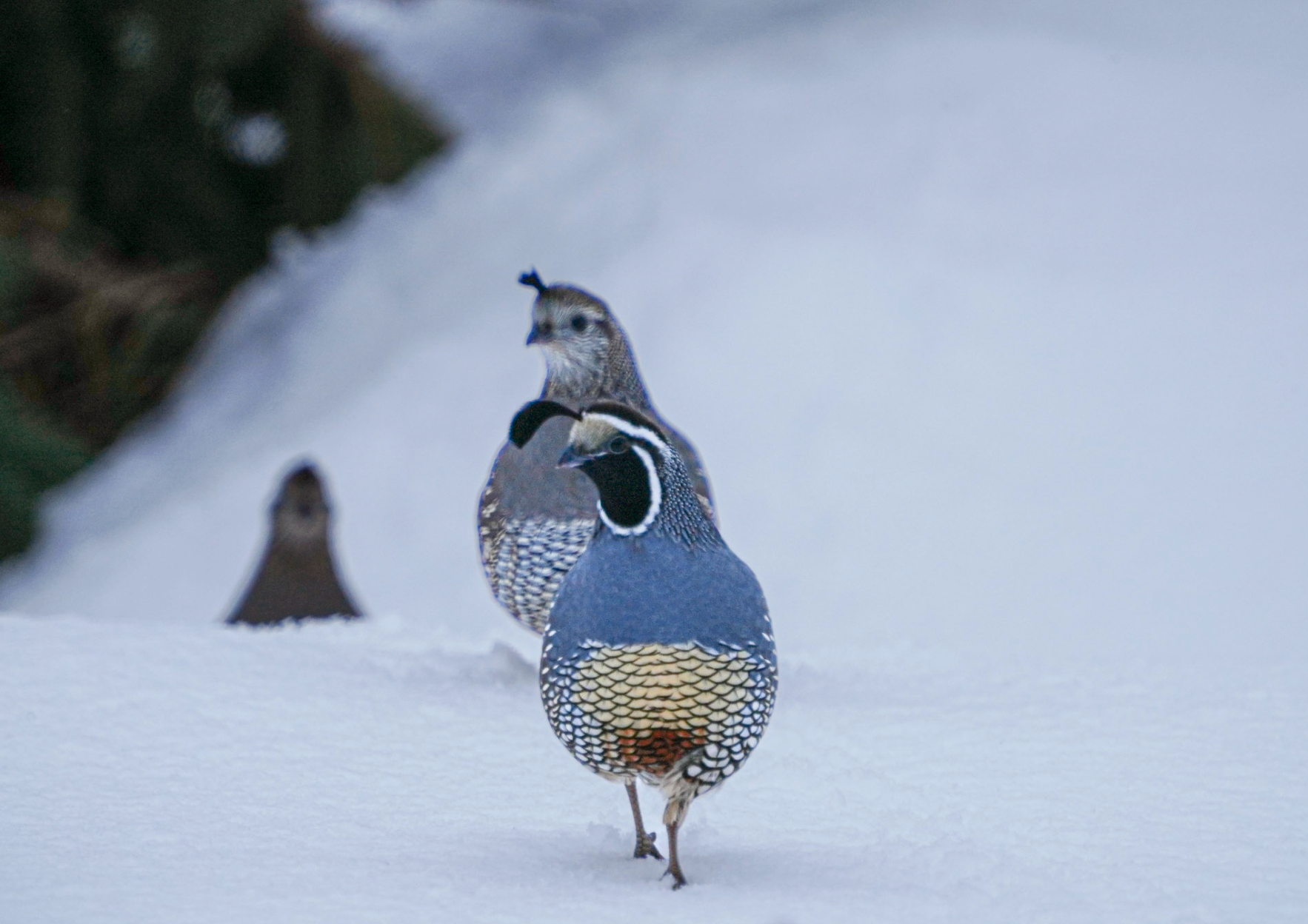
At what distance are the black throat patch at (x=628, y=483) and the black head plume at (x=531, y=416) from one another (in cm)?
8

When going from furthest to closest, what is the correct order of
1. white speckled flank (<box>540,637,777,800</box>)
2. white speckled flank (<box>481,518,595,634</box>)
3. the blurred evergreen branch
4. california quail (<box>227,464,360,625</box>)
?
the blurred evergreen branch < california quail (<box>227,464,360,625</box>) < white speckled flank (<box>481,518,595,634</box>) < white speckled flank (<box>540,637,777,800</box>)

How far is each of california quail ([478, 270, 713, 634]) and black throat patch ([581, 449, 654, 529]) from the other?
2.67ft

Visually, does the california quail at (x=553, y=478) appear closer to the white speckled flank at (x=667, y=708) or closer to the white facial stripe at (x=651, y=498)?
the white facial stripe at (x=651, y=498)

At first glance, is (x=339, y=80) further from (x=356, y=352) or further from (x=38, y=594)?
(x=38, y=594)

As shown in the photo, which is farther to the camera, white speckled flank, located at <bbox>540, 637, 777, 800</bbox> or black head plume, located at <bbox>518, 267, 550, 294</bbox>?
black head plume, located at <bbox>518, 267, 550, 294</bbox>

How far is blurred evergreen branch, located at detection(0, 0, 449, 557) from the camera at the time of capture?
25.5ft

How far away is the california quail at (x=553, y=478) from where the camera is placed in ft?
11.6

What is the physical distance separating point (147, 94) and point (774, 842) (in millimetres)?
6257

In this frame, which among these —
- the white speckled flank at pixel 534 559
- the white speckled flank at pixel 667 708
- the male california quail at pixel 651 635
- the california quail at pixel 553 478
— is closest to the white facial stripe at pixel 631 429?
the male california quail at pixel 651 635

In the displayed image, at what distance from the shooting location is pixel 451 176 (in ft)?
28.3

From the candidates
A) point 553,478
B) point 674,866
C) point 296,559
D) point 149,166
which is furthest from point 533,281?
point 149,166

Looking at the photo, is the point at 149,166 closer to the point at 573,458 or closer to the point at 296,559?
the point at 296,559

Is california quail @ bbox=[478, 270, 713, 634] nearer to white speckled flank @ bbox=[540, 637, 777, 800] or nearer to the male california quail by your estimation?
the male california quail

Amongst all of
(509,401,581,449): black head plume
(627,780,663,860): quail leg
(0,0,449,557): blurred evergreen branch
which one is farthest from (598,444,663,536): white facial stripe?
(0,0,449,557): blurred evergreen branch
